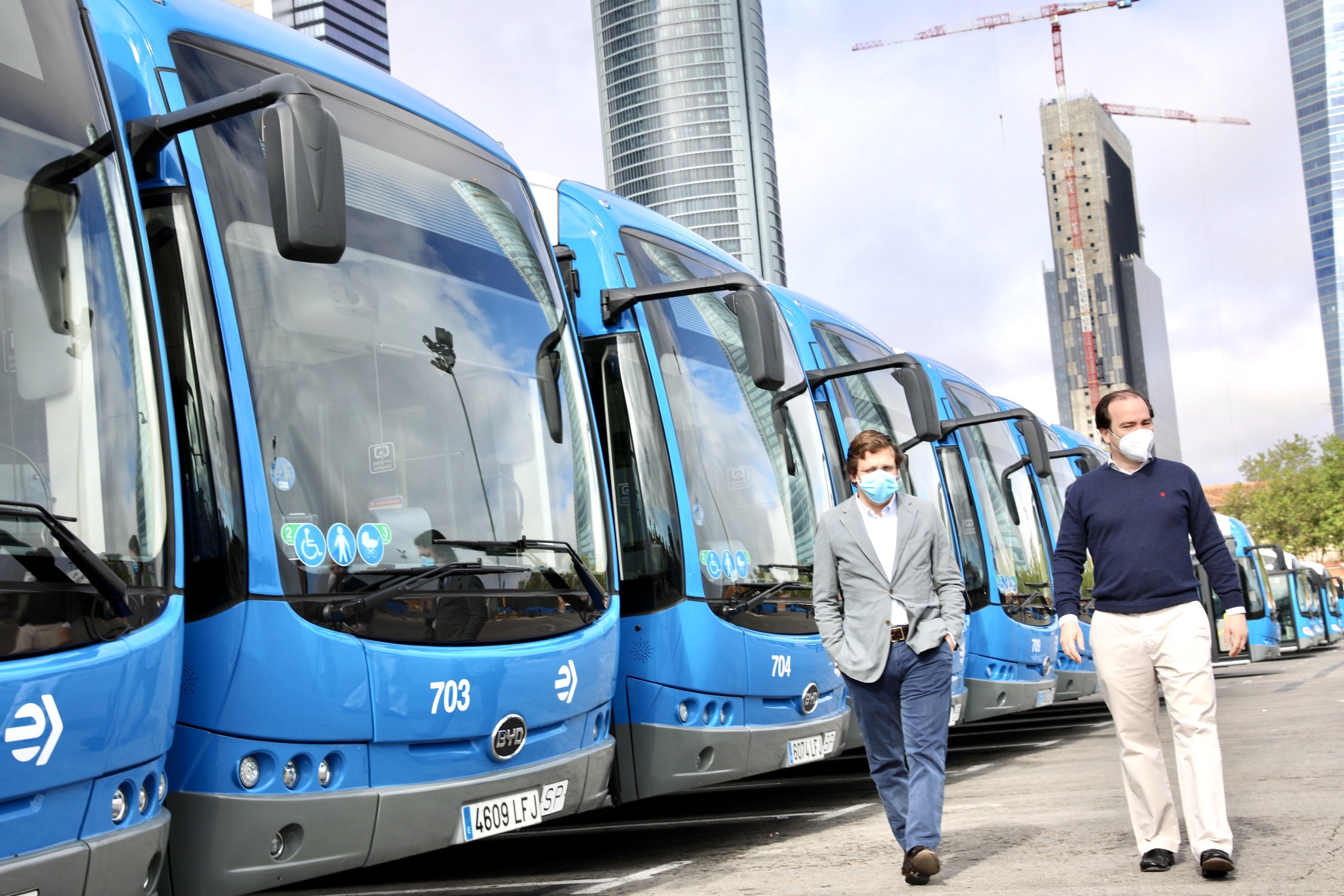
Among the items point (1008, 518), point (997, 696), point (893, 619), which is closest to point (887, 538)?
point (893, 619)

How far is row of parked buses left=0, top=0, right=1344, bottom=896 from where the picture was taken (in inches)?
150

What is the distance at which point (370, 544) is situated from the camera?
477cm

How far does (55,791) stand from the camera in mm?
3562

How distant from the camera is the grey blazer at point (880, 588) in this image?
562 centimetres

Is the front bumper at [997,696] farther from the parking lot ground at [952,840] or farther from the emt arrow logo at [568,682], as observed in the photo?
the emt arrow logo at [568,682]

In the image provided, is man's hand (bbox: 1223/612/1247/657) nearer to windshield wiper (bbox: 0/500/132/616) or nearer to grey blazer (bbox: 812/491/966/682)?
grey blazer (bbox: 812/491/966/682)

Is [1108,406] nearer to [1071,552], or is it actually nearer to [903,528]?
[1071,552]

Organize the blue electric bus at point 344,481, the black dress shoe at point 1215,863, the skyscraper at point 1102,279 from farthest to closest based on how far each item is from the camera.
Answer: the skyscraper at point 1102,279, the black dress shoe at point 1215,863, the blue electric bus at point 344,481

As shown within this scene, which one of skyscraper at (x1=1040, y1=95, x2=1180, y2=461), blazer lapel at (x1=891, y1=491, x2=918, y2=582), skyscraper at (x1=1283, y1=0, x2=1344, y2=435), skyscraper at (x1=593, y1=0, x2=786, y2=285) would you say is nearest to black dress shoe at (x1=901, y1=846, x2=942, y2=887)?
blazer lapel at (x1=891, y1=491, x2=918, y2=582)

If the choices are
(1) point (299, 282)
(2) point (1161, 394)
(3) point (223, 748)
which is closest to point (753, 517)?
(1) point (299, 282)

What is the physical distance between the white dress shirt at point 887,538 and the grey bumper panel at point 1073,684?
7566 millimetres

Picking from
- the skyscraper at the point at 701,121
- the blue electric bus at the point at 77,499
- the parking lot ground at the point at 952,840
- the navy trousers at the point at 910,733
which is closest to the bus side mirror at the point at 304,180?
the blue electric bus at the point at 77,499

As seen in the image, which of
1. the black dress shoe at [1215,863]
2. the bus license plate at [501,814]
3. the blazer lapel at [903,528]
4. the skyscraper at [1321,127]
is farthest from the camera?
the skyscraper at [1321,127]

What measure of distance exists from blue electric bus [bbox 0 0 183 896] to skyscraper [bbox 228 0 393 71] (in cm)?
8456
